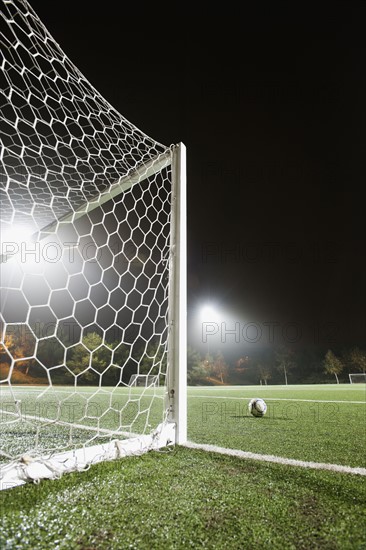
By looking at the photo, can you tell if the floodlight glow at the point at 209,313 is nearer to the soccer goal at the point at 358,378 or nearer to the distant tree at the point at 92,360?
the soccer goal at the point at 358,378

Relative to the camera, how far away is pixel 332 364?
35.4 m

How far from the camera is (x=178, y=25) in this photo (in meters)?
8.13

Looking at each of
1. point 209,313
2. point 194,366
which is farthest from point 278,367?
point 209,313

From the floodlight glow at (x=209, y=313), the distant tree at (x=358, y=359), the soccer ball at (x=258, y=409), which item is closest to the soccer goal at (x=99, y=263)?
the soccer ball at (x=258, y=409)

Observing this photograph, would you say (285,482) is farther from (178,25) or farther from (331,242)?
(331,242)

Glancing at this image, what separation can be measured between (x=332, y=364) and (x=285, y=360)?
4.86 meters

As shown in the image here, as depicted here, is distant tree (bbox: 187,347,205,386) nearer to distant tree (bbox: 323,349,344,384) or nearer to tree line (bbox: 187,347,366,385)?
tree line (bbox: 187,347,366,385)

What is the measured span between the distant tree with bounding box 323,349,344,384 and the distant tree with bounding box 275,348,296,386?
340 cm

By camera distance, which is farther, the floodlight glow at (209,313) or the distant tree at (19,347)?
the floodlight glow at (209,313)

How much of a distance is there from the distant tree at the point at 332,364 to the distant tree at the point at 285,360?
3.40 metres

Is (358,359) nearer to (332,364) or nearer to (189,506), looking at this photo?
(332,364)

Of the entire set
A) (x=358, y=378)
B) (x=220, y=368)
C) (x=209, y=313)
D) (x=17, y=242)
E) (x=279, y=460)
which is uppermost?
(x=209, y=313)

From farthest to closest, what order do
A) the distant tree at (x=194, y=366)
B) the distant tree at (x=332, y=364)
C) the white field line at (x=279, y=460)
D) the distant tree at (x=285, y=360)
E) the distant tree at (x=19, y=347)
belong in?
the distant tree at (x=285, y=360)
the distant tree at (x=194, y=366)
the distant tree at (x=332, y=364)
the white field line at (x=279, y=460)
the distant tree at (x=19, y=347)

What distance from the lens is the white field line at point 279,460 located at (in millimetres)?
1942
